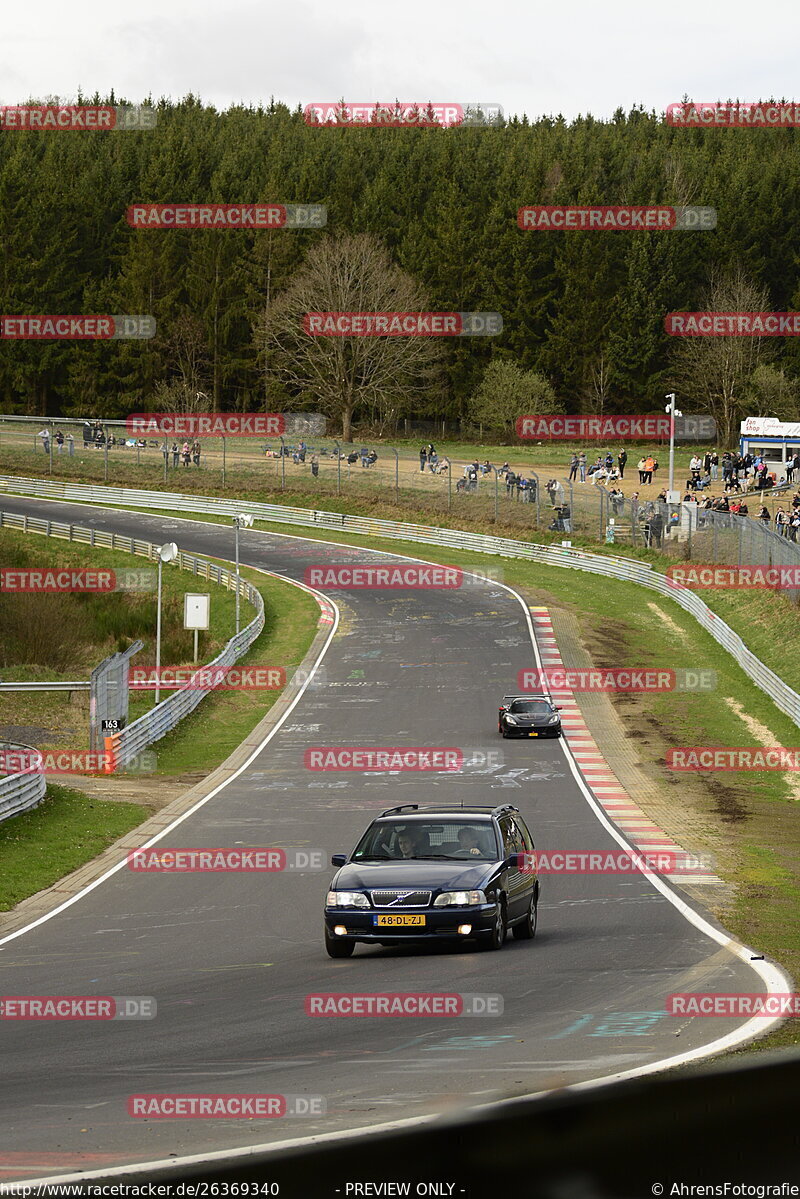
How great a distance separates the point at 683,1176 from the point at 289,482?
80820mm

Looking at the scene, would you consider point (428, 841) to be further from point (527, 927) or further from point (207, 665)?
point (207, 665)

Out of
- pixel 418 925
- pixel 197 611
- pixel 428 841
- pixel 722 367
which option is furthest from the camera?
pixel 722 367

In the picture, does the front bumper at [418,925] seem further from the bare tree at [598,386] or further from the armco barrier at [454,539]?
the bare tree at [598,386]

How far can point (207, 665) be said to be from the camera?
47.8 m

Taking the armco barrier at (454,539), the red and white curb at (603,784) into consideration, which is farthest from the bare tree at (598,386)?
the red and white curb at (603,784)

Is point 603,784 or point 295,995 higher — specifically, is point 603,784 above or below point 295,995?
below

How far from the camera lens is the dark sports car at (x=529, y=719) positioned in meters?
37.5

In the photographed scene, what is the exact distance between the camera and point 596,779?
32031 millimetres

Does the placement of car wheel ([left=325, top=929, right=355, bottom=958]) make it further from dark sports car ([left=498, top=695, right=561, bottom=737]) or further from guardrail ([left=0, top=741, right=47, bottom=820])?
dark sports car ([left=498, top=695, right=561, bottom=737])

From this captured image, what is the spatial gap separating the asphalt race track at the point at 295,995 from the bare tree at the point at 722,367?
91347 millimetres

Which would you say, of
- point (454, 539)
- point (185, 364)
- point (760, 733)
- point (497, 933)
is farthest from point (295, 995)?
point (185, 364)

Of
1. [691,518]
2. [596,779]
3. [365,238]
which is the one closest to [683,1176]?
[596,779]

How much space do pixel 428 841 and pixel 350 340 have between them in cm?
9491

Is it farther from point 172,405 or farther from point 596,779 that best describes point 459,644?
point 172,405
